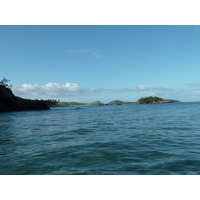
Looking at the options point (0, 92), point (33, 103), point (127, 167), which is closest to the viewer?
point (127, 167)

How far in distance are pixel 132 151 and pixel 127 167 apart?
2.84 metres

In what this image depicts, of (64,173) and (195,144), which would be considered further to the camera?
(195,144)

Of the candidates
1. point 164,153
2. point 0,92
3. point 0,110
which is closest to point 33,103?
point 0,92

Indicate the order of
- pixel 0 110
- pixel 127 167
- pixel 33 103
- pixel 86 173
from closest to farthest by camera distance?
pixel 86 173 < pixel 127 167 < pixel 0 110 < pixel 33 103

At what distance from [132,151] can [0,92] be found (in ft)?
233

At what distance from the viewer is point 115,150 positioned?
10773 millimetres

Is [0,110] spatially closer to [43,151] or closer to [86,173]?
[43,151]

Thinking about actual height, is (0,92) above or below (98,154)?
above

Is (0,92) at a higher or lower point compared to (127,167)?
higher

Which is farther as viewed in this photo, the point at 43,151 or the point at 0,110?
the point at 0,110

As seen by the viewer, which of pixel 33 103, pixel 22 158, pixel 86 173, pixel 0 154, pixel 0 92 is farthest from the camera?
pixel 33 103

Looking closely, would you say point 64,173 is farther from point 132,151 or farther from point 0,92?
point 0,92
